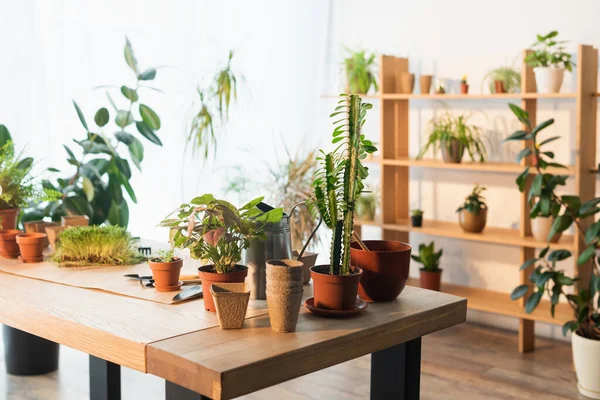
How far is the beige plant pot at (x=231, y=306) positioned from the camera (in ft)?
6.39

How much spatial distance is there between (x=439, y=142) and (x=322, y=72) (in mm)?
1335

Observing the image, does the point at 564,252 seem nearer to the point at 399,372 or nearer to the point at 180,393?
the point at 399,372

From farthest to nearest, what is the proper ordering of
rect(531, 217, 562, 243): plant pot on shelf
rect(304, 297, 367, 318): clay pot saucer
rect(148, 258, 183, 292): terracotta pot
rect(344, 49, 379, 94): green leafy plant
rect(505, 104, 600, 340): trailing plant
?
rect(344, 49, 379, 94): green leafy plant → rect(531, 217, 562, 243): plant pot on shelf → rect(505, 104, 600, 340): trailing plant → rect(148, 258, 183, 292): terracotta pot → rect(304, 297, 367, 318): clay pot saucer

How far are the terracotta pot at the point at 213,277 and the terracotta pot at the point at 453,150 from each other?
300 centimetres

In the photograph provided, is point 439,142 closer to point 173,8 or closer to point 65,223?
point 173,8

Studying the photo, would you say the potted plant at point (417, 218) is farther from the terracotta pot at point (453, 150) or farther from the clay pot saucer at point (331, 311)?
the clay pot saucer at point (331, 311)

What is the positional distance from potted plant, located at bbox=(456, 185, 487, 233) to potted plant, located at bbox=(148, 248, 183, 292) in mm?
2847

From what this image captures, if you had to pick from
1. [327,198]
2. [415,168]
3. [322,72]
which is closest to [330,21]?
[322,72]

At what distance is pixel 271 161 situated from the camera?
585cm

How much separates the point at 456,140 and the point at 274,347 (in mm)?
3331

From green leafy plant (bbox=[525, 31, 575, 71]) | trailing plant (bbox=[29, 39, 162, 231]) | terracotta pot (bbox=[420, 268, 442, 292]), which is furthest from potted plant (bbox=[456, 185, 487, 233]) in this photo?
trailing plant (bbox=[29, 39, 162, 231])

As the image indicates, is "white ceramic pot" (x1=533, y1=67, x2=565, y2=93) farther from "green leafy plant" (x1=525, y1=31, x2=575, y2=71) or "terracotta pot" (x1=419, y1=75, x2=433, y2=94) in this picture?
"terracotta pot" (x1=419, y1=75, x2=433, y2=94)

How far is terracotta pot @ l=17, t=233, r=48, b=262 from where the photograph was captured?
282cm

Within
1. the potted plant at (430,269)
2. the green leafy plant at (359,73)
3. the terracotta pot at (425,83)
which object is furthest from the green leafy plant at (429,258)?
the green leafy plant at (359,73)
